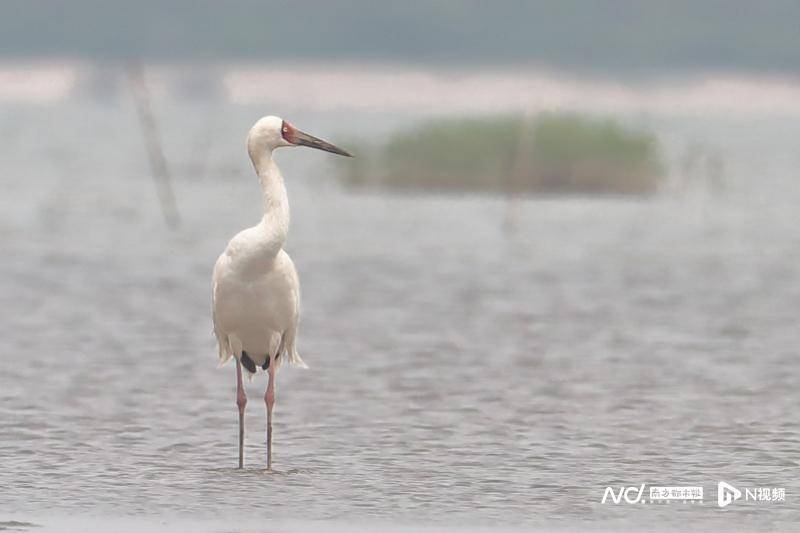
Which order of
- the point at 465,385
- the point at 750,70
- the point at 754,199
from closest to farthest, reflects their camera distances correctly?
1. the point at 465,385
2. the point at 754,199
3. the point at 750,70

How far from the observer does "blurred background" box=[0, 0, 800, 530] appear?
11.9 metres

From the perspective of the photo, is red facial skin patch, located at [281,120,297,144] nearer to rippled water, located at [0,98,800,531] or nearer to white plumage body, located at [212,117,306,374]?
white plumage body, located at [212,117,306,374]

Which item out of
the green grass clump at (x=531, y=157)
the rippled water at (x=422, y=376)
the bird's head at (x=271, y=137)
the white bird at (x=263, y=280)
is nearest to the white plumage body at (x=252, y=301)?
the white bird at (x=263, y=280)

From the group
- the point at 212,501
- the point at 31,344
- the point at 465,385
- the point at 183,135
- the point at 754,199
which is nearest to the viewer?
the point at 212,501

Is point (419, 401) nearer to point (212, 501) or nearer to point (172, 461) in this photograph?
point (172, 461)

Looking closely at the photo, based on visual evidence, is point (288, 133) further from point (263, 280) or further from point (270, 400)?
point (270, 400)

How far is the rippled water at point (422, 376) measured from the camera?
37.9 ft

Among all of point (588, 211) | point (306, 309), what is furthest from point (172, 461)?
point (588, 211)

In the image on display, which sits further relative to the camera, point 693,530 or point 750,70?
point 750,70

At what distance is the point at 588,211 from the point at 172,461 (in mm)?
25819

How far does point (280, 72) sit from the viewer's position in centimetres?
17262

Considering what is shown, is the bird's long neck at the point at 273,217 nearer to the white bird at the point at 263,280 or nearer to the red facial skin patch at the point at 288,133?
the white bird at the point at 263,280

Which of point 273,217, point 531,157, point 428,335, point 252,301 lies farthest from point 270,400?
point 531,157

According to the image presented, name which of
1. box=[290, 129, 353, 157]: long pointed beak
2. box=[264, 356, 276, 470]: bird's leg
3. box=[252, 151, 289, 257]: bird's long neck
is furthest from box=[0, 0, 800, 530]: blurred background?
box=[290, 129, 353, 157]: long pointed beak
